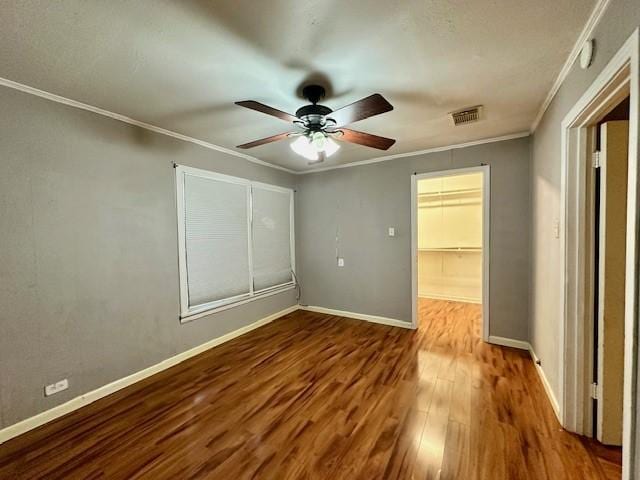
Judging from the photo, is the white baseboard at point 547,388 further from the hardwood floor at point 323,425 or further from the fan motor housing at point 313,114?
the fan motor housing at point 313,114

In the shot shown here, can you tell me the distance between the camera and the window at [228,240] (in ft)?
9.69

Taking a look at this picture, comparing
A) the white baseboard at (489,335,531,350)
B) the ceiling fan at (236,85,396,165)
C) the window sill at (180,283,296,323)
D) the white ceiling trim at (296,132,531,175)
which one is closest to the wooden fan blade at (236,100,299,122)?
the ceiling fan at (236,85,396,165)

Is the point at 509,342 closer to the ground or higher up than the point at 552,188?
closer to the ground

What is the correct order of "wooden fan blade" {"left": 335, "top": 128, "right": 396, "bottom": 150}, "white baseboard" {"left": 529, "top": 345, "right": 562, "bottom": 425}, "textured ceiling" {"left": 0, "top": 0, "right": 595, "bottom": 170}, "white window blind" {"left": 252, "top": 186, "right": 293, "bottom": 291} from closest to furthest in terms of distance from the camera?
"textured ceiling" {"left": 0, "top": 0, "right": 595, "bottom": 170}, "white baseboard" {"left": 529, "top": 345, "right": 562, "bottom": 425}, "wooden fan blade" {"left": 335, "top": 128, "right": 396, "bottom": 150}, "white window blind" {"left": 252, "top": 186, "right": 293, "bottom": 291}

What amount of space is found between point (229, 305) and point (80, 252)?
5.44ft

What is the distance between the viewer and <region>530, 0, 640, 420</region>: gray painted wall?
1.15 metres

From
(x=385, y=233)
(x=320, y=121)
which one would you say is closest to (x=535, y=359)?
(x=385, y=233)

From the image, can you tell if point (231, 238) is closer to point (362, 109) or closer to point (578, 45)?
point (362, 109)

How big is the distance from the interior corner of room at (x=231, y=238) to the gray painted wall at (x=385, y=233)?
0.13 feet

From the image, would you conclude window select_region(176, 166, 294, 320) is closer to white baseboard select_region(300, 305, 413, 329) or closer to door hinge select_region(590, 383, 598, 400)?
white baseboard select_region(300, 305, 413, 329)

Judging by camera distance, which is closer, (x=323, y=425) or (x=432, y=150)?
(x=323, y=425)

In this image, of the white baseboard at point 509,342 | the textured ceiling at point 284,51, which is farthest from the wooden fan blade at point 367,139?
the white baseboard at point 509,342

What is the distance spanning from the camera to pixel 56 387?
6.57 ft

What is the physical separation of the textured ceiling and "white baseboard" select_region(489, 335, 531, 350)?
8.17 feet
